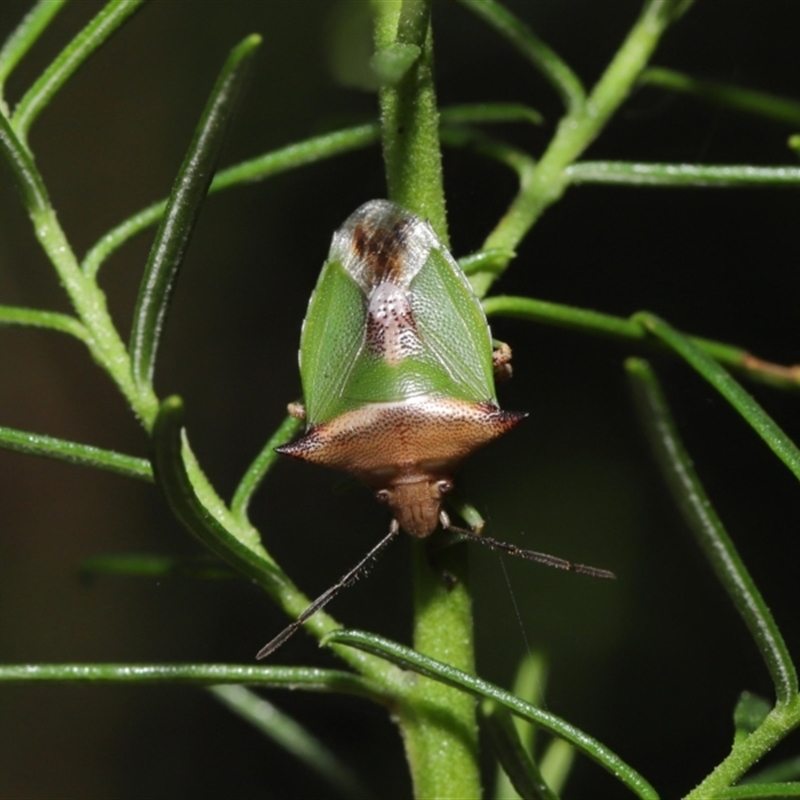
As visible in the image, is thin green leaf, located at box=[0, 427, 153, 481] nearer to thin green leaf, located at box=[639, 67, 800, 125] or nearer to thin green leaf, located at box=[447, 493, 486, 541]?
thin green leaf, located at box=[447, 493, 486, 541]

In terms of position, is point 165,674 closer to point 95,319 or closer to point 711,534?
point 95,319

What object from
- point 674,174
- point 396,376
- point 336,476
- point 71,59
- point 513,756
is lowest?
point 513,756

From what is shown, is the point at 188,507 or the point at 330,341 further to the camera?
the point at 330,341

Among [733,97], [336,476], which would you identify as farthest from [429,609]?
[336,476]

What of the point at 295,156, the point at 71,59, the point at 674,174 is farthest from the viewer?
the point at 295,156

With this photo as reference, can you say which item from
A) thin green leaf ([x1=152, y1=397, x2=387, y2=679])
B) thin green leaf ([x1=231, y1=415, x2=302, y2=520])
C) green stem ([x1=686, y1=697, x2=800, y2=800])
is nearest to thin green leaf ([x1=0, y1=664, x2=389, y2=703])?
thin green leaf ([x1=152, y1=397, x2=387, y2=679])
